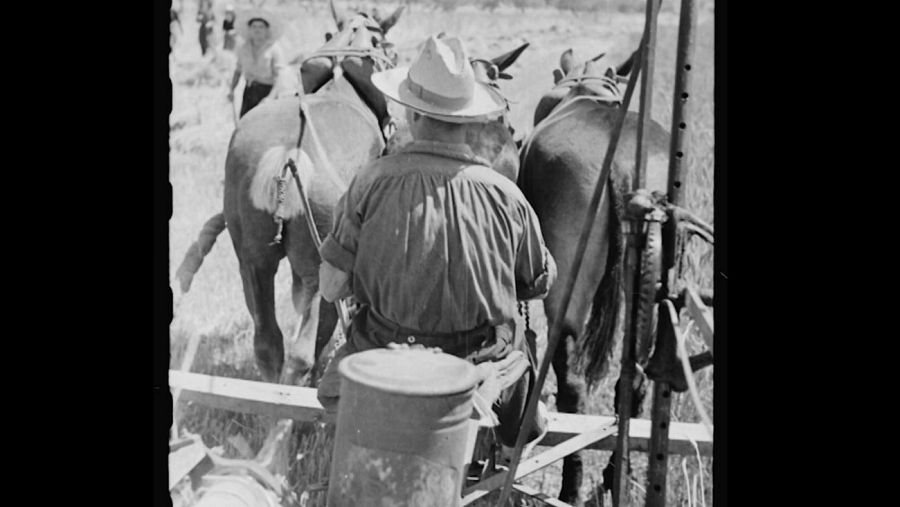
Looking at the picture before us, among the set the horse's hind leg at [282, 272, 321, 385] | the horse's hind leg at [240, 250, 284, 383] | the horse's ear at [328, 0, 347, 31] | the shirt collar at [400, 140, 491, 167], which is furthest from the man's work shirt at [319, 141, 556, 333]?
the horse's ear at [328, 0, 347, 31]

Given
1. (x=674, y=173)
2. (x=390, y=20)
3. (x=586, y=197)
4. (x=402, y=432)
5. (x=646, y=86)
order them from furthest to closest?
(x=390, y=20) < (x=586, y=197) < (x=674, y=173) < (x=646, y=86) < (x=402, y=432)

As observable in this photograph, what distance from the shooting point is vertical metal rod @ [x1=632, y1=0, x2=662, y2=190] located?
350cm

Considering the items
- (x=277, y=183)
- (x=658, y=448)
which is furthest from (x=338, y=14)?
(x=658, y=448)

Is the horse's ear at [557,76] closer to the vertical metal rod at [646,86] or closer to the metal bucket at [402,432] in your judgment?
the vertical metal rod at [646,86]

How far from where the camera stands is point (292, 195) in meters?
A: 4.21

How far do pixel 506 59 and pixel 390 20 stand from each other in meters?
0.43

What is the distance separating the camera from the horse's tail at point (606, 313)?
4004 mm

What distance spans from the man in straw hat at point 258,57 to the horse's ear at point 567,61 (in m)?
0.97

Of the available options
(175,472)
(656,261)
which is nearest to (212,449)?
(175,472)

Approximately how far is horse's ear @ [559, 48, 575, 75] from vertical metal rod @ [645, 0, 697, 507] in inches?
19.3

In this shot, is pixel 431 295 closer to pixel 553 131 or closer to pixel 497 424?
pixel 497 424

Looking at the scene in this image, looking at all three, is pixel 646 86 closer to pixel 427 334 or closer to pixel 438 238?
pixel 438 238

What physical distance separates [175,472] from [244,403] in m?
0.36

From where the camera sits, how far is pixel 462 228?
12.1ft
